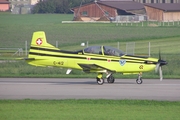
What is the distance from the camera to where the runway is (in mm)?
20734

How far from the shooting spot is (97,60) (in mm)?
24750

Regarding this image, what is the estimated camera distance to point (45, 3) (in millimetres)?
127375

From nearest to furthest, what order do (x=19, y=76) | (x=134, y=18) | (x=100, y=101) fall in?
Answer: 1. (x=100, y=101)
2. (x=19, y=76)
3. (x=134, y=18)

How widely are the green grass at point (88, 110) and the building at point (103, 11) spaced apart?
77767 millimetres

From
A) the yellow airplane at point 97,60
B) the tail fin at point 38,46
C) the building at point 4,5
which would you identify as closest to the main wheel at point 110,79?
the yellow airplane at point 97,60

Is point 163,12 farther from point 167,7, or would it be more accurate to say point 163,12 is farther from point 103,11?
point 103,11

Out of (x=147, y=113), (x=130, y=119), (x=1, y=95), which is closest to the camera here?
(x=130, y=119)

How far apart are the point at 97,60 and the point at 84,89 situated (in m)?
2.12

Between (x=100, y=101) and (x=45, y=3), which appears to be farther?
(x=45, y=3)

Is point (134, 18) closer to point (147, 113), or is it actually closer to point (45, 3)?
point (45, 3)

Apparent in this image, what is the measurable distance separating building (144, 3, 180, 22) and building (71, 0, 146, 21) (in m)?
1.61

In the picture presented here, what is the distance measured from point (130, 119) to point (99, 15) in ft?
274

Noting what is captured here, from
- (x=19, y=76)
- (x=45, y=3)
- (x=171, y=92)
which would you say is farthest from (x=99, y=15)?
(x=171, y=92)

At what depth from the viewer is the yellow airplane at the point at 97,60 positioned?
24266 millimetres
